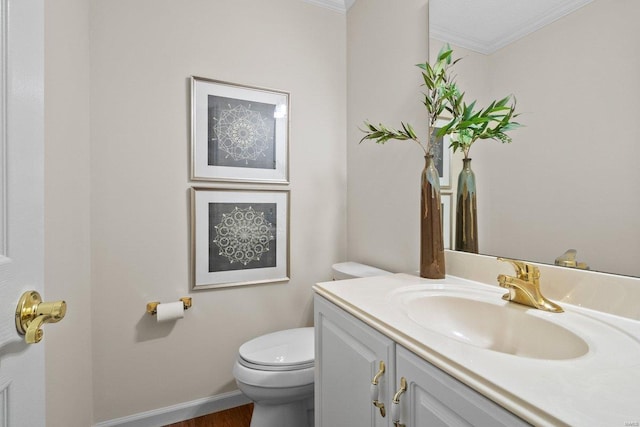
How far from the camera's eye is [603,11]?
0.78 meters

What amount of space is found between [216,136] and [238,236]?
0.58m

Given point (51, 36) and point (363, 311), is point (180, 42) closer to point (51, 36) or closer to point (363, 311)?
point (51, 36)

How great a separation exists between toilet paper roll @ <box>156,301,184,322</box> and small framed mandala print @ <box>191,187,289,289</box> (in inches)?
5.3

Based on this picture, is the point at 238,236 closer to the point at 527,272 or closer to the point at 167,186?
the point at 167,186

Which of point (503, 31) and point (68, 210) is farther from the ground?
point (503, 31)

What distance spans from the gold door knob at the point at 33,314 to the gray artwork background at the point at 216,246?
1.10 meters

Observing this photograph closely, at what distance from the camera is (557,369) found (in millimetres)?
A: 496

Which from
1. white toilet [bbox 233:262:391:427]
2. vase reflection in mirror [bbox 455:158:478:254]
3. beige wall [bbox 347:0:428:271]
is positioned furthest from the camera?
beige wall [bbox 347:0:428:271]

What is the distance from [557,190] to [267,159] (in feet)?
4.53

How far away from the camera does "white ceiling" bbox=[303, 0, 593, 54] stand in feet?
2.97

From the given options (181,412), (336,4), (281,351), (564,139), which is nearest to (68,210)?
(281,351)

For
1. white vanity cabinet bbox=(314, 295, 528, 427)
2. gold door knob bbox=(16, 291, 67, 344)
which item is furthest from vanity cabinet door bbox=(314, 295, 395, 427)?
gold door knob bbox=(16, 291, 67, 344)

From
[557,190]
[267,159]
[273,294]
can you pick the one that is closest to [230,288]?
[273,294]

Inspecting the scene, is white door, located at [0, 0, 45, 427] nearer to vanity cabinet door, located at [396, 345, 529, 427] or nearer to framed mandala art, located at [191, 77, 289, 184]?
vanity cabinet door, located at [396, 345, 529, 427]
